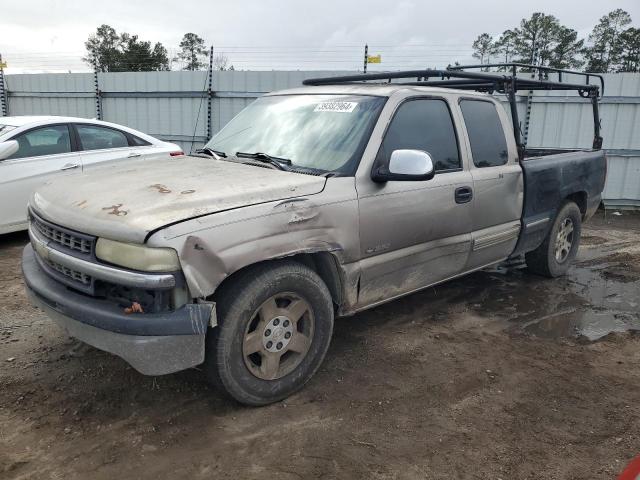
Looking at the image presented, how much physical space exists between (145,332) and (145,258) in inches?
14.2

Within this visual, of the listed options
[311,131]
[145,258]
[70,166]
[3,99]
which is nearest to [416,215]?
[311,131]

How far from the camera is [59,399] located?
3.15 m

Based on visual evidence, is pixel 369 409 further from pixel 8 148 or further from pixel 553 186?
pixel 8 148

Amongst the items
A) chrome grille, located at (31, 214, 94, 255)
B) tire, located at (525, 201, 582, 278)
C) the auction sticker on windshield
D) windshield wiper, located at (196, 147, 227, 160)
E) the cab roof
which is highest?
the cab roof

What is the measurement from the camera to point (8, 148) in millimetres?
6070

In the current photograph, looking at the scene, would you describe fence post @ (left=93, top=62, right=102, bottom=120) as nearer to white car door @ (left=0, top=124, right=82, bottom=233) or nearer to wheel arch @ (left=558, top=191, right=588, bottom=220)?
white car door @ (left=0, top=124, right=82, bottom=233)

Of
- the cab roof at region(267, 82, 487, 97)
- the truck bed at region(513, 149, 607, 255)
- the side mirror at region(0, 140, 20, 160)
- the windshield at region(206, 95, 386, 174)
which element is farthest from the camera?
the side mirror at region(0, 140, 20, 160)

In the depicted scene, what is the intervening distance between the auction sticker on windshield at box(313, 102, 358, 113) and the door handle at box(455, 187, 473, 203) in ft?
3.40

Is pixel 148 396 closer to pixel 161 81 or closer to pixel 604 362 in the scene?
pixel 604 362

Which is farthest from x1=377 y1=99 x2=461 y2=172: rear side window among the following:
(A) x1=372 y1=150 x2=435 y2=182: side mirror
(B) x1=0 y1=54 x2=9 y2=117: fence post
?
(B) x1=0 y1=54 x2=9 y2=117: fence post

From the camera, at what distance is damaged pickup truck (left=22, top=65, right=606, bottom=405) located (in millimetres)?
2631

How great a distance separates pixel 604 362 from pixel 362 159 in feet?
7.66

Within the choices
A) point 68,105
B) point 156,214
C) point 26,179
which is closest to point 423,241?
point 156,214

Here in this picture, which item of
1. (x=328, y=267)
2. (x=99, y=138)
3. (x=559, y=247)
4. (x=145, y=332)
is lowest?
(x=559, y=247)
